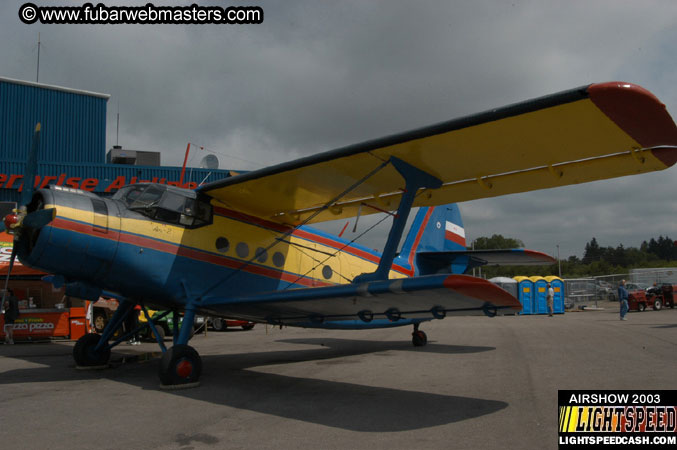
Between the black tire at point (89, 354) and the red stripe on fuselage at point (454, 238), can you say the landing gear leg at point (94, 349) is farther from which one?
the red stripe on fuselage at point (454, 238)

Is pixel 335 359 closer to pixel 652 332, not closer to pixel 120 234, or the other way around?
pixel 120 234

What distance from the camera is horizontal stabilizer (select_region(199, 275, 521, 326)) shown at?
568 cm

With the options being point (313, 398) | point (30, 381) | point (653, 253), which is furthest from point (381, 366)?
point (653, 253)

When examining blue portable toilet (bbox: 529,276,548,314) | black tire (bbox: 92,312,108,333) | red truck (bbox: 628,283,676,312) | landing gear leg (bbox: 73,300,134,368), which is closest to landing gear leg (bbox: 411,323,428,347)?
landing gear leg (bbox: 73,300,134,368)

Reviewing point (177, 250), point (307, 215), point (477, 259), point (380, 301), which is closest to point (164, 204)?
point (177, 250)

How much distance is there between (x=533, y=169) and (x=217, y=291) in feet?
19.1

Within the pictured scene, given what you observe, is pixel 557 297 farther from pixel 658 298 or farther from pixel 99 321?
pixel 99 321

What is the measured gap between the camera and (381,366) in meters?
9.82

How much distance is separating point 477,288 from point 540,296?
1228 inches

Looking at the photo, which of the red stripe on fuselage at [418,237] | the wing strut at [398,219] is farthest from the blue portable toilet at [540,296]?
the wing strut at [398,219]

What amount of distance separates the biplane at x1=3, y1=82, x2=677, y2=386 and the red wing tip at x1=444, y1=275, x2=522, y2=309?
2 cm

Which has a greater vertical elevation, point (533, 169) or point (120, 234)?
point (533, 169)

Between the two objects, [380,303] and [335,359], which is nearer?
[380,303]

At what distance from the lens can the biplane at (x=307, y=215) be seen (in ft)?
19.6
